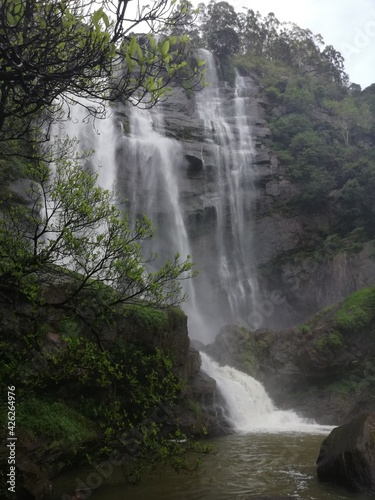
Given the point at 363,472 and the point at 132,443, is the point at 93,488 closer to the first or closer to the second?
the point at 132,443

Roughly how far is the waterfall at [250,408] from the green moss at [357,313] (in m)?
4.11

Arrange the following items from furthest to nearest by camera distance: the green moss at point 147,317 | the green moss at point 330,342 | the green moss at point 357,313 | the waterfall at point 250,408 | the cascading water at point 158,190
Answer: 1. the cascading water at point 158,190
2. the green moss at point 357,313
3. the green moss at point 330,342
4. the waterfall at point 250,408
5. the green moss at point 147,317

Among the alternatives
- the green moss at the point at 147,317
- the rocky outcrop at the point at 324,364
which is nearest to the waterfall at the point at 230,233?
the rocky outcrop at the point at 324,364

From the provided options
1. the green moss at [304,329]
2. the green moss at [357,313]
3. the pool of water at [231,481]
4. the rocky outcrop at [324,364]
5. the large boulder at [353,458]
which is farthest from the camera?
the green moss at [304,329]

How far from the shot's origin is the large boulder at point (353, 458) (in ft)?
24.2

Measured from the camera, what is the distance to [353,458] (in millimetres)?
7629

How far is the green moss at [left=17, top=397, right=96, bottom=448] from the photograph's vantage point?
22.8 feet

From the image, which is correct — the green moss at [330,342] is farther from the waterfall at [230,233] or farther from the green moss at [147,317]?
the waterfall at [230,233]

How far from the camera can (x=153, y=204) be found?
27.3 metres

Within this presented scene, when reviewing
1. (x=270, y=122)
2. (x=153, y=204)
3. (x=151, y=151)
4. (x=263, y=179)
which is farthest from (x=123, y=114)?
(x=270, y=122)

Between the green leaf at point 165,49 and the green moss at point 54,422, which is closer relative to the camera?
the green leaf at point 165,49

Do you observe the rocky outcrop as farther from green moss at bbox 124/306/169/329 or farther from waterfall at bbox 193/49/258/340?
waterfall at bbox 193/49/258/340

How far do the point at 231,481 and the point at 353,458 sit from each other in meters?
2.24

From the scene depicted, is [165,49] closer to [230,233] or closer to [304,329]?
[304,329]
